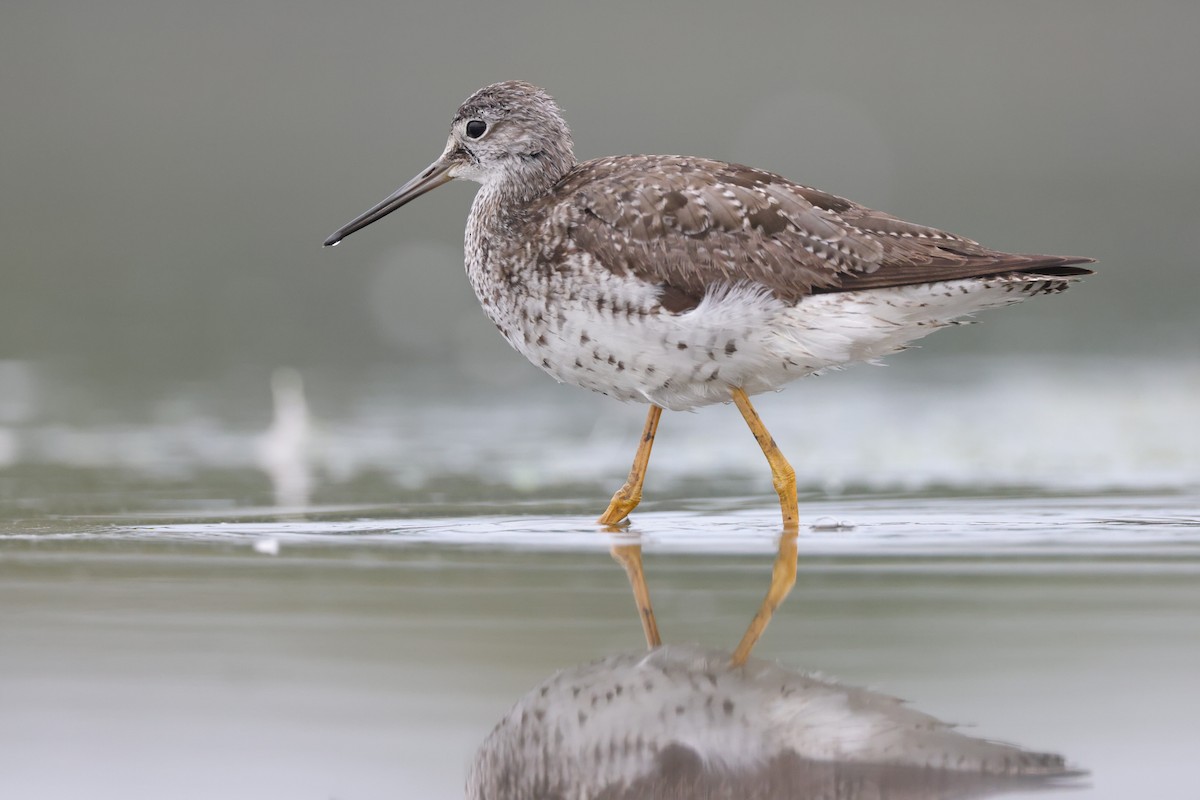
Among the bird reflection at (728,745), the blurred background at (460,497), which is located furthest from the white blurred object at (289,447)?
the bird reflection at (728,745)

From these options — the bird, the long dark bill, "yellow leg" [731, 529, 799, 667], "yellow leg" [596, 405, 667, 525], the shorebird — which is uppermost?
the long dark bill

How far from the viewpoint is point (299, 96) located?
31984 mm

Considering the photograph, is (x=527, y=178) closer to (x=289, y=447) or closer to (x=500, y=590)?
(x=289, y=447)

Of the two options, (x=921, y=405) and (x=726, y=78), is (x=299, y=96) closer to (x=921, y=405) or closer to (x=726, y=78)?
(x=726, y=78)

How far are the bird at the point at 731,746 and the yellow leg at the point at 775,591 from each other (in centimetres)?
34

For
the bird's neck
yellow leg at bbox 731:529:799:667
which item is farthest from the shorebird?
yellow leg at bbox 731:529:799:667

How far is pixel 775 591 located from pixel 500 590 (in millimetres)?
1010

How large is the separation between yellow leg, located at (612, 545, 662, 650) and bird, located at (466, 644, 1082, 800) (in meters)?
0.57

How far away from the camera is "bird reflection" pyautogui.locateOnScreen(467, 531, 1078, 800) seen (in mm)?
3928

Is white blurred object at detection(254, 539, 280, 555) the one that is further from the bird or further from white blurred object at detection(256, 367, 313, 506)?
the bird

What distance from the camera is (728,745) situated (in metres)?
4.22

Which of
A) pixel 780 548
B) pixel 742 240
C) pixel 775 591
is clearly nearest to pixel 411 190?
pixel 742 240

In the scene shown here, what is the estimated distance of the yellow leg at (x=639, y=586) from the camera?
547 centimetres

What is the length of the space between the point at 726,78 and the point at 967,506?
23.9 metres
